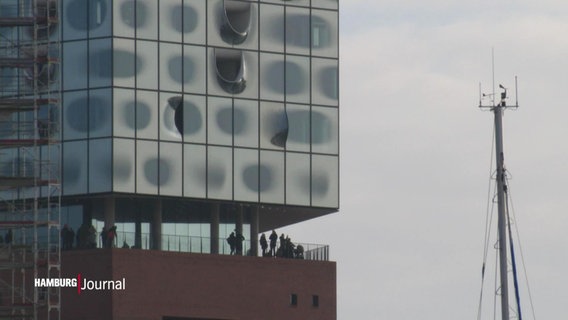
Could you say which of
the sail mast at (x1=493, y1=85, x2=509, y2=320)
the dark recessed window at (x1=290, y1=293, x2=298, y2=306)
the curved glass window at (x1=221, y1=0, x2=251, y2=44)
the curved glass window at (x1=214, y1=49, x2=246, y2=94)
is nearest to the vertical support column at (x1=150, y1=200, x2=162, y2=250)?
the curved glass window at (x1=214, y1=49, x2=246, y2=94)

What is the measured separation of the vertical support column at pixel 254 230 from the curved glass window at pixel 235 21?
10.5 m

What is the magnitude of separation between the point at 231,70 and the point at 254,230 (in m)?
9.80

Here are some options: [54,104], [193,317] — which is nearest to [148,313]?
[193,317]

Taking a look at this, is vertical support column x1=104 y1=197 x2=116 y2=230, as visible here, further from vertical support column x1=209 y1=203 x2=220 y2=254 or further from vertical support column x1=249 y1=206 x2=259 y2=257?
vertical support column x1=249 y1=206 x2=259 y2=257

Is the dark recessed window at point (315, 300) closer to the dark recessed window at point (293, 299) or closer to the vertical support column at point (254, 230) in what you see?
the dark recessed window at point (293, 299)

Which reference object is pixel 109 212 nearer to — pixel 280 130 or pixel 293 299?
pixel 280 130

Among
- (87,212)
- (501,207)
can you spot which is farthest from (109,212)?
(501,207)

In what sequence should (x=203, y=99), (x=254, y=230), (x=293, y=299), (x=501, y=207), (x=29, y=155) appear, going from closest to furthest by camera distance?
1. (x=501, y=207)
2. (x=29, y=155)
3. (x=203, y=99)
4. (x=293, y=299)
5. (x=254, y=230)

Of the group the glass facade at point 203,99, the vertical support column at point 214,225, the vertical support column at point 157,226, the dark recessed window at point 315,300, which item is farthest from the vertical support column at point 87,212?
the dark recessed window at point 315,300

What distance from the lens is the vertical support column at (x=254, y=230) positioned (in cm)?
15500

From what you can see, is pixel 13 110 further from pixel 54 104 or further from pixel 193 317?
pixel 193 317

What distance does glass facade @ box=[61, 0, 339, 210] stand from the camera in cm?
14950

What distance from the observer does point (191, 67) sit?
15188cm

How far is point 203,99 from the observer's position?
152000 mm
